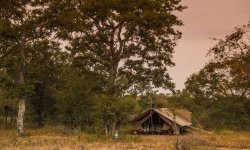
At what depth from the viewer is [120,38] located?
3728 cm

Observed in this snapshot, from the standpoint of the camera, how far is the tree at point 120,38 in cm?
3438

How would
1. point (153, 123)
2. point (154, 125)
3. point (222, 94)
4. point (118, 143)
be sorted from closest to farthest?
point (118, 143)
point (154, 125)
point (153, 123)
point (222, 94)

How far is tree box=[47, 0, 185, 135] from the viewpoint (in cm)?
3438

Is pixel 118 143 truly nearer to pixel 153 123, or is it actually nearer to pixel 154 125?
pixel 154 125

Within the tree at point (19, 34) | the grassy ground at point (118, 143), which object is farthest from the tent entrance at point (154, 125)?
the tree at point (19, 34)

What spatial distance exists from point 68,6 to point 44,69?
16334 mm

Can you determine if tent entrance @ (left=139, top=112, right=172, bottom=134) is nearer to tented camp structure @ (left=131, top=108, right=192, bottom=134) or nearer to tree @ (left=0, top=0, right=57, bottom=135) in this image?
tented camp structure @ (left=131, top=108, right=192, bottom=134)

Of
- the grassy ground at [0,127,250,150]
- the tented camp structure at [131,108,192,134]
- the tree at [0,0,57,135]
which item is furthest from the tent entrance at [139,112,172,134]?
the tree at [0,0,57,135]

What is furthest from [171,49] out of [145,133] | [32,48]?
[32,48]

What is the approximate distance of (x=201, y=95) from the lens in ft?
249

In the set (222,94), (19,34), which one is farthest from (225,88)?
(19,34)

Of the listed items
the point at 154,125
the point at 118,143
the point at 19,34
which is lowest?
the point at 118,143

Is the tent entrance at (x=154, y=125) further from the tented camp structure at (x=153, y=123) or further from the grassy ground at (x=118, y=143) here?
the grassy ground at (x=118, y=143)

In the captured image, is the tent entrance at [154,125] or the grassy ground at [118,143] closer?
the grassy ground at [118,143]
